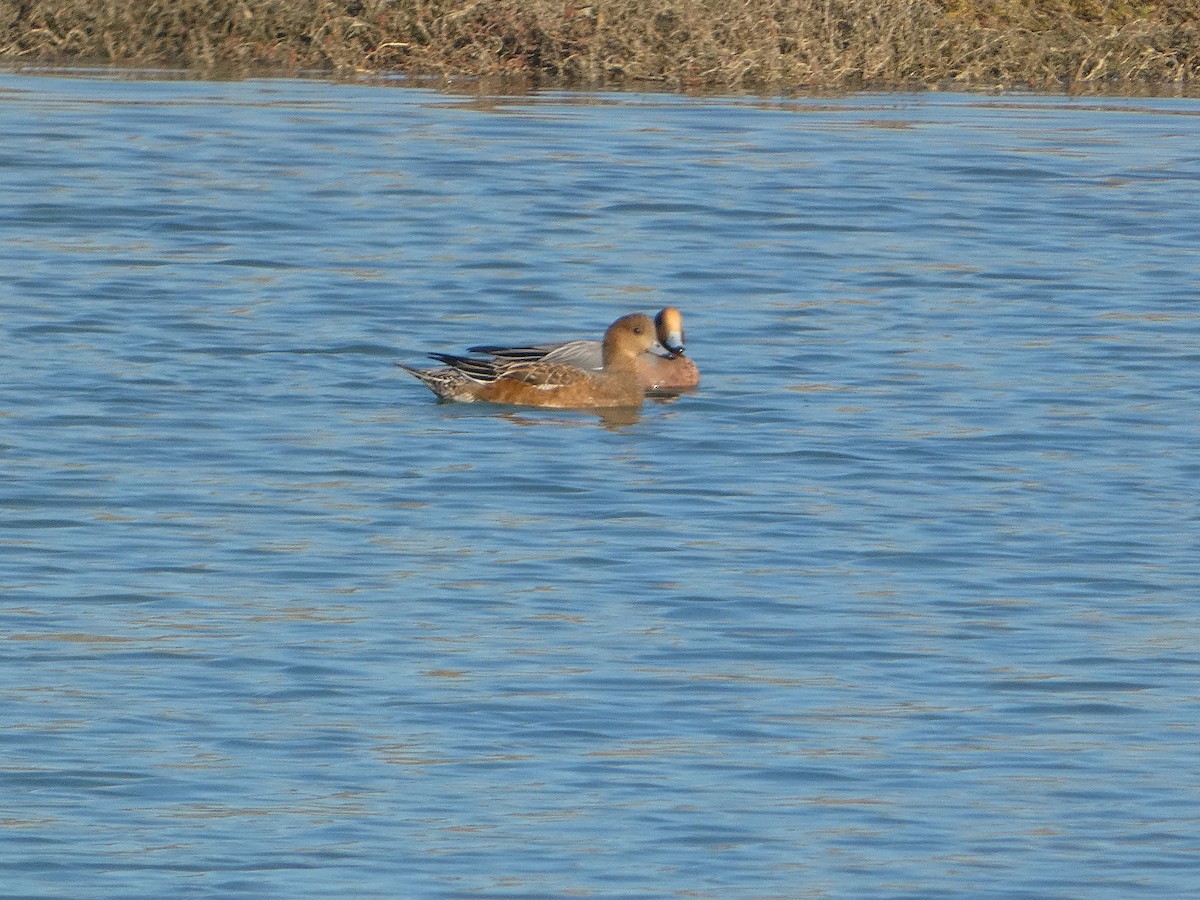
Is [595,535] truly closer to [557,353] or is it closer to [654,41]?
[557,353]

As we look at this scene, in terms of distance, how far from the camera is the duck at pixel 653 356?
12352 mm

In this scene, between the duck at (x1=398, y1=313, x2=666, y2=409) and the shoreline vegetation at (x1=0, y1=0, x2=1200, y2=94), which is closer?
the duck at (x1=398, y1=313, x2=666, y2=409)

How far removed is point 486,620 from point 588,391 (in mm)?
4510

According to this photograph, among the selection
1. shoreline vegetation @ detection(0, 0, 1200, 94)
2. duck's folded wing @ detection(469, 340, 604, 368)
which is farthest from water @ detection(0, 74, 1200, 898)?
shoreline vegetation @ detection(0, 0, 1200, 94)

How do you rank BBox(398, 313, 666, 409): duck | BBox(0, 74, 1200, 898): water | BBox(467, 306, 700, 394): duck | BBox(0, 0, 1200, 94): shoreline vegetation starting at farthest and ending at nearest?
1. BBox(0, 0, 1200, 94): shoreline vegetation
2. BBox(467, 306, 700, 394): duck
3. BBox(398, 313, 666, 409): duck
4. BBox(0, 74, 1200, 898): water

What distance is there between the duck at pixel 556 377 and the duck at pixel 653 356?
25 millimetres

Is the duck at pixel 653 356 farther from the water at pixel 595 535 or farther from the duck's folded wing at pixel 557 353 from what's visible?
the water at pixel 595 535

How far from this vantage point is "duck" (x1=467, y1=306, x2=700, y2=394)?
486 inches

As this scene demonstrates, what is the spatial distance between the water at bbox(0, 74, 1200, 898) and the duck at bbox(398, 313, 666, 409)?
0.16 metres

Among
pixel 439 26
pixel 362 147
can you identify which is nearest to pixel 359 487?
pixel 362 147

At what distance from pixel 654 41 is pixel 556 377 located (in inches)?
398

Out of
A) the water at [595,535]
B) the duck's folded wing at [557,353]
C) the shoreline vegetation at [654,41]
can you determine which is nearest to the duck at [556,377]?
the duck's folded wing at [557,353]

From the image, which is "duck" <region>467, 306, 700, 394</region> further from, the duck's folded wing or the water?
the water

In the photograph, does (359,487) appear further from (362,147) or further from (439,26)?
(439,26)
